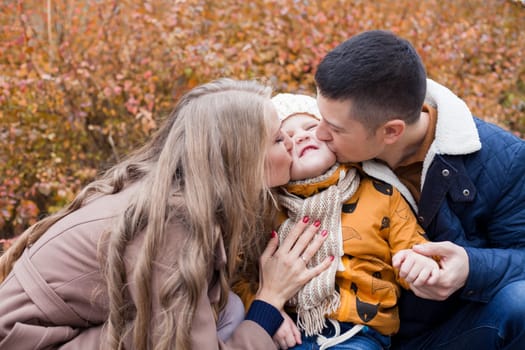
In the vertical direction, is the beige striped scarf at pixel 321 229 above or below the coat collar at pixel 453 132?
below

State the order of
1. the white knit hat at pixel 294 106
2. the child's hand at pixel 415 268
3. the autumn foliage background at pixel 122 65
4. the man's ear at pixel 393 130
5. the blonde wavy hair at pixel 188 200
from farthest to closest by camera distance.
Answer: the autumn foliage background at pixel 122 65 < the white knit hat at pixel 294 106 < the man's ear at pixel 393 130 < the child's hand at pixel 415 268 < the blonde wavy hair at pixel 188 200

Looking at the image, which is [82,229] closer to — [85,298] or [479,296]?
[85,298]

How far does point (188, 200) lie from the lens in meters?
1.94

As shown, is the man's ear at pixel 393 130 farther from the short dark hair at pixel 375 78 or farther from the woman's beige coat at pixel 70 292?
the woman's beige coat at pixel 70 292

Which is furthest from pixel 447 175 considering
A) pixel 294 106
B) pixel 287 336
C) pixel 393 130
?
pixel 287 336

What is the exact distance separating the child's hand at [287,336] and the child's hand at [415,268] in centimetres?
44

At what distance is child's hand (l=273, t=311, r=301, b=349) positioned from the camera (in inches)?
87.3

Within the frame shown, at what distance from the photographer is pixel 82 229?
1.97 metres

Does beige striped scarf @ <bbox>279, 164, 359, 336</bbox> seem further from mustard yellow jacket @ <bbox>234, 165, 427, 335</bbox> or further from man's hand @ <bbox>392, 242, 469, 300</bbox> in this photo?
man's hand @ <bbox>392, 242, 469, 300</bbox>

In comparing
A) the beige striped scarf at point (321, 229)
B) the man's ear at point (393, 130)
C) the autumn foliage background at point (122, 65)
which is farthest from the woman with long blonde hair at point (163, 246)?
the autumn foliage background at point (122, 65)

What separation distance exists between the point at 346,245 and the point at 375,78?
62cm

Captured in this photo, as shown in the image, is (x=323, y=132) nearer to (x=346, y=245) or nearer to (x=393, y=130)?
(x=393, y=130)

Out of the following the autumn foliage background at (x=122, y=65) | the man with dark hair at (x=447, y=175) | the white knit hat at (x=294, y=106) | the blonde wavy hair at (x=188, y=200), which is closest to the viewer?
the blonde wavy hair at (x=188, y=200)

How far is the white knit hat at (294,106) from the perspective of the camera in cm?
246
